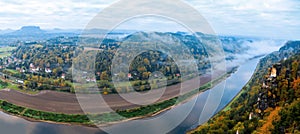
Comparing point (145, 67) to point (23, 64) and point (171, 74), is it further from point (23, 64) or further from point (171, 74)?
point (23, 64)

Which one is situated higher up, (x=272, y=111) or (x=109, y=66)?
(x=109, y=66)

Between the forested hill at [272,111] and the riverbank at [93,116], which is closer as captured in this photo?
the forested hill at [272,111]

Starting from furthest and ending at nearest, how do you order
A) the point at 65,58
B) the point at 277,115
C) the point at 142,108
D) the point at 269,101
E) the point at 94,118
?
the point at 65,58 → the point at 142,108 → the point at 94,118 → the point at 269,101 → the point at 277,115

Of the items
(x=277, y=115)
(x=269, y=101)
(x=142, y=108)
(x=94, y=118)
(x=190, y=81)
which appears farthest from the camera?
(x=190, y=81)

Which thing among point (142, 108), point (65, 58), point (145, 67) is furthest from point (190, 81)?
point (65, 58)

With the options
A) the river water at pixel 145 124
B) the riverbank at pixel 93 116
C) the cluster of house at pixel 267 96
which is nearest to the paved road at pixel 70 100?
the riverbank at pixel 93 116

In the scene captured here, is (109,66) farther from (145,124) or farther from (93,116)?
(145,124)

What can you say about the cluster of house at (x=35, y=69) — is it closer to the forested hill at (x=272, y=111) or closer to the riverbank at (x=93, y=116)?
the riverbank at (x=93, y=116)

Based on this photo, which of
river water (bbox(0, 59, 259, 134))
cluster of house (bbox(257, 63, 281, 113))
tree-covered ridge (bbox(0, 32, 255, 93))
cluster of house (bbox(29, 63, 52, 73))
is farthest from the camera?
cluster of house (bbox(29, 63, 52, 73))

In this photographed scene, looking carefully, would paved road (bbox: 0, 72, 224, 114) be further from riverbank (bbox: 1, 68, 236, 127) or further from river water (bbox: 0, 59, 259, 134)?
river water (bbox: 0, 59, 259, 134)

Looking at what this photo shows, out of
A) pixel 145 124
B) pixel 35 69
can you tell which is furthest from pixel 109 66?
pixel 35 69

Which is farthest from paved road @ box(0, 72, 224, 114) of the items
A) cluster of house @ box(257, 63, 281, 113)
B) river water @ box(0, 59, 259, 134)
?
cluster of house @ box(257, 63, 281, 113)
